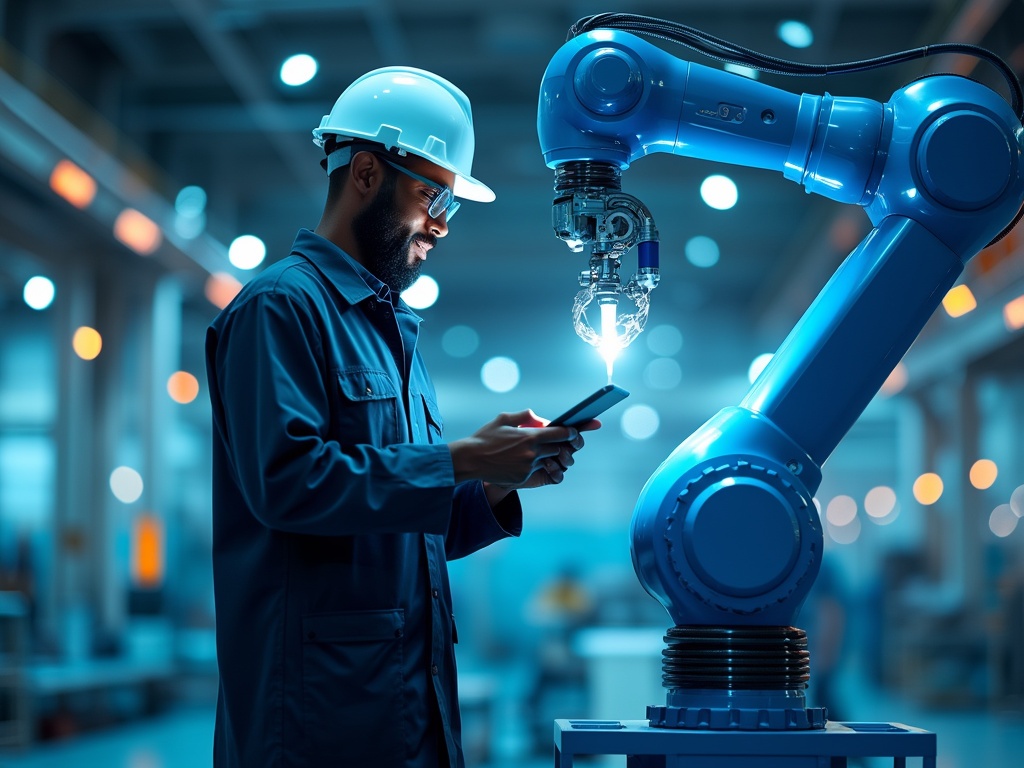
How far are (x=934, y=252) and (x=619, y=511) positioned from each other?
8.65 meters

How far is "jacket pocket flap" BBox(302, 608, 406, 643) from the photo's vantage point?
4.87 feet

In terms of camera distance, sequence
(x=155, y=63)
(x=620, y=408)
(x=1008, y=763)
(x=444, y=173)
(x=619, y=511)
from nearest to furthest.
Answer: (x=444, y=173)
(x=1008, y=763)
(x=155, y=63)
(x=619, y=511)
(x=620, y=408)

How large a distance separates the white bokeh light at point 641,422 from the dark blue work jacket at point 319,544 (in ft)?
31.1

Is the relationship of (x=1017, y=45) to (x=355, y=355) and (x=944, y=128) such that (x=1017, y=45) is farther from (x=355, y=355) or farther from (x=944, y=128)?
(x=355, y=355)

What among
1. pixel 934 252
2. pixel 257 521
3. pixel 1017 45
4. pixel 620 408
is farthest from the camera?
pixel 620 408

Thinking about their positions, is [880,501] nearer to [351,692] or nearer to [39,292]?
[39,292]

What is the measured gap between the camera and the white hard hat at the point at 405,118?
1774 millimetres

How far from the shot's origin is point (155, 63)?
9117 millimetres

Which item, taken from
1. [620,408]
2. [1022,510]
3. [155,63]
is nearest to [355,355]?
[155,63]

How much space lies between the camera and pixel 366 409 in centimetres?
158

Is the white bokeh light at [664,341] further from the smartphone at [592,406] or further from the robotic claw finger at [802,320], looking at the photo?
the smartphone at [592,406]

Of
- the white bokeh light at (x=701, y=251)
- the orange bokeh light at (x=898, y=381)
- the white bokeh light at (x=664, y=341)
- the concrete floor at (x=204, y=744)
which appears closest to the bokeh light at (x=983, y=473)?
the orange bokeh light at (x=898, y=381)

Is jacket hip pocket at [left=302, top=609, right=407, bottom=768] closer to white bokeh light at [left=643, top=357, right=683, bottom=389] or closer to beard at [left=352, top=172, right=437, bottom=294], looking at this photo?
beard at [left=352, top=172, right=437, bottom=294]

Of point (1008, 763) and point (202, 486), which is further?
point (202, 486)
